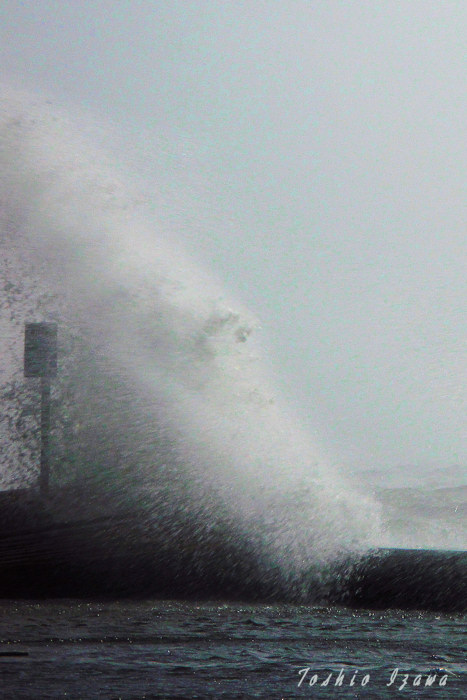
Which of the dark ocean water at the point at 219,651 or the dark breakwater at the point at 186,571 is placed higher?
the dark breakwater at the point at 186,571

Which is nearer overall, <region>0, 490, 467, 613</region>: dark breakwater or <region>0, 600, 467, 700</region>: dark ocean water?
<region>0, 600, 467, 700</region>: dark ocean water

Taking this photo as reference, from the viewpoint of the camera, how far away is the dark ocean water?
2.86 m

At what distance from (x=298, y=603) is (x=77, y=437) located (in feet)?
13.5

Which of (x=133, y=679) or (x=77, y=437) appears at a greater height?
(x=77, y=437)

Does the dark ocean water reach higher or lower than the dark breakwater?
lower

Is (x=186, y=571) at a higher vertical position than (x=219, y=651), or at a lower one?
higher

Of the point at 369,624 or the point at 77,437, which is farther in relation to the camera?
the point at 77,437

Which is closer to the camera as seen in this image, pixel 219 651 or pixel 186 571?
pixel 219 651

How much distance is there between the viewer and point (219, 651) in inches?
137

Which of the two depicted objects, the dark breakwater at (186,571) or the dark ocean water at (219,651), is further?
the dark breakwater at (186,571)

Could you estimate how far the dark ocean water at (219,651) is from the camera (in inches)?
113

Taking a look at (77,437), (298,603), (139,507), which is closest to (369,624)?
(298,603)

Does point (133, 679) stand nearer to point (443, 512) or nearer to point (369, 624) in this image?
point (369, 624)

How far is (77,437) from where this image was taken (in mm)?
8633
